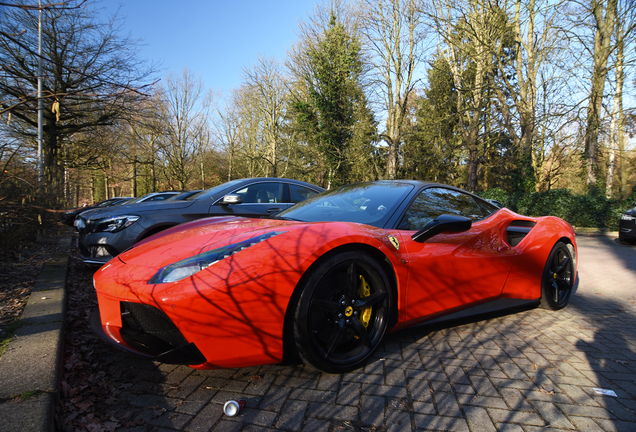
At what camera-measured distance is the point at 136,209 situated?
4.67 meters

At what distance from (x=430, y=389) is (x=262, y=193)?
415 centimetres

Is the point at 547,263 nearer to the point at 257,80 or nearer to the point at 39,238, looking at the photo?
the point at 39,238

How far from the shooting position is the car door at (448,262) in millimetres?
2549

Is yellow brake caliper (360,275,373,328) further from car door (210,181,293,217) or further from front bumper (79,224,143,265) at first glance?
front bumper (79,224,143,265)

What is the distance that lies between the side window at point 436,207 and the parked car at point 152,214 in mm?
2378

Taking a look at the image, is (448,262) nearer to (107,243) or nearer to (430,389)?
(430,389)

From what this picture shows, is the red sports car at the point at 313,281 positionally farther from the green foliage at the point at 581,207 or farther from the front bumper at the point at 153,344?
the green foliage at the point at 581,207

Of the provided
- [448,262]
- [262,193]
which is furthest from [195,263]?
[262,193]

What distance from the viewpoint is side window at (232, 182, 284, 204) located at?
18.2ft

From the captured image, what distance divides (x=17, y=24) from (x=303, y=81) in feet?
49.6

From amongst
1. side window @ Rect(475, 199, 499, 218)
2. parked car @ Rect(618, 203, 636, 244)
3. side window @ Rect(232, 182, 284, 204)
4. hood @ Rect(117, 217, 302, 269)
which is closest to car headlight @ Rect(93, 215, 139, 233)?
side window @ Rect(232, 182, 284, 204)

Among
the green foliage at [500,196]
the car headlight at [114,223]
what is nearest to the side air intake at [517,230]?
the car headlight at [114,223]

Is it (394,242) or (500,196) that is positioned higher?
(500,196)

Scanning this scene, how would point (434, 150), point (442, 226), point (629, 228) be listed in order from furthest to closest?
point (434, 150) < point (629, 228) < point (442, 226)
